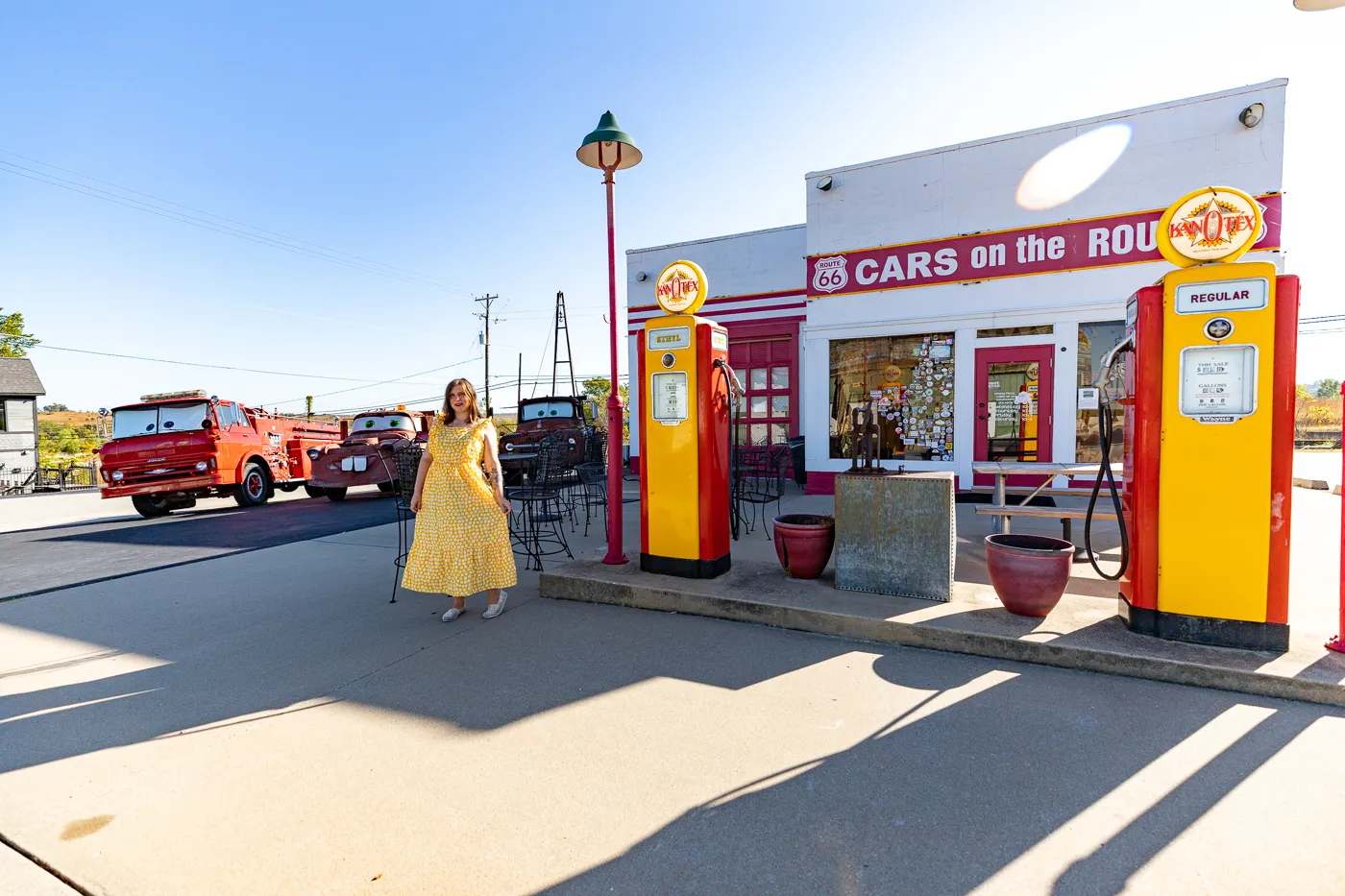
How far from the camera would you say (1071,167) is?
8.48 m

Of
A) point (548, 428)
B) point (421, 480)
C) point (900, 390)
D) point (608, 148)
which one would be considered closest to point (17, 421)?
point (548, 428)

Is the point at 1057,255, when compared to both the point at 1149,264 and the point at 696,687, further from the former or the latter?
the point at 696,687

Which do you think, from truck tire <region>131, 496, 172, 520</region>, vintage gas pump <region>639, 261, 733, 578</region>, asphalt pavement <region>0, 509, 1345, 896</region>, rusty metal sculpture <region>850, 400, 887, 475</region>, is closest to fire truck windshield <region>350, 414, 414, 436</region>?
truck tire <region>131, 496, 172, 520</region>

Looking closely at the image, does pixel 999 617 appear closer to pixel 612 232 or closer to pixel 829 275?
pixel 612 232

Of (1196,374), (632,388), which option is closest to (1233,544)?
(1196,374)

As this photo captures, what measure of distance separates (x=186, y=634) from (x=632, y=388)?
9581 mm

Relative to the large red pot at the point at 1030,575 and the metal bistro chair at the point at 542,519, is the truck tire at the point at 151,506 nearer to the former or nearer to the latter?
the metal bistro chair at the point at 542,519

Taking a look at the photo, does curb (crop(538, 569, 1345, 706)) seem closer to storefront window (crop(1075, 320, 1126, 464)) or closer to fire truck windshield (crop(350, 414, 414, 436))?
storefront window (crop(1075, 320, 1126, 464))

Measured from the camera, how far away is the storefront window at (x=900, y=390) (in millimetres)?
9445

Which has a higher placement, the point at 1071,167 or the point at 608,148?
the point at 1071,167

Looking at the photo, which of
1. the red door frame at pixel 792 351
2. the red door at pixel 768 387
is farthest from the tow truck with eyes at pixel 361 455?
the red door frame at pixel 792 351

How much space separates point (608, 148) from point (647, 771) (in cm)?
455

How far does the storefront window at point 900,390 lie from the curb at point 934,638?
5.57m

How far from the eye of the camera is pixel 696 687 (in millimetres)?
3471
